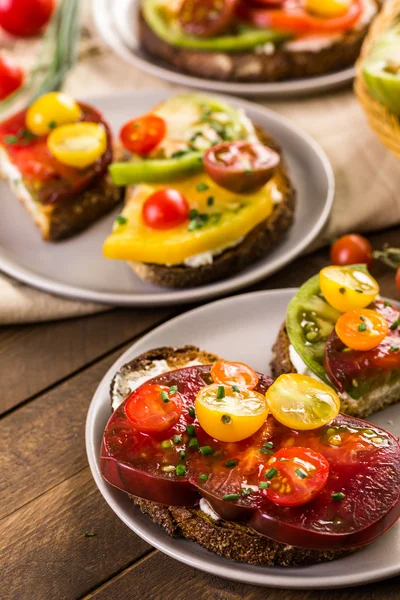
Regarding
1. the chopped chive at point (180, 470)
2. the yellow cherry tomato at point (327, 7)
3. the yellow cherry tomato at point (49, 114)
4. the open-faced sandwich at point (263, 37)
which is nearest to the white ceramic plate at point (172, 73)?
the open-faced sandwich at point (263, 37)

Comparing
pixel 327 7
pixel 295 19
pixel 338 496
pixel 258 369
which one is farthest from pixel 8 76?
pixel 338 496

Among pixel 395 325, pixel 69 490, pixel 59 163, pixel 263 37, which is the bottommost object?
pixel 69 490

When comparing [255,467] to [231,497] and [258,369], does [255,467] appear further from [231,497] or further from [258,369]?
[258,369]

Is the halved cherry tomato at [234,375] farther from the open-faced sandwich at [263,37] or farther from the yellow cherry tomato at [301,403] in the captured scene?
the open-faced sandwich at [263,37]

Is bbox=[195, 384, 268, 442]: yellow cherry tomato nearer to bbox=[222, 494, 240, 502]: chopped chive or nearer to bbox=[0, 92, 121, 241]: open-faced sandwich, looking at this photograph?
bbox=[222, 494, 240, 502]: chopped chive

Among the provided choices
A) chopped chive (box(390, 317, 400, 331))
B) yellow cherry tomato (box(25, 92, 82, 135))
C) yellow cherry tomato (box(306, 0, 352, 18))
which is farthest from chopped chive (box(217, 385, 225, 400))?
yellow cherry tomato (box(306, 0, 352, 18))

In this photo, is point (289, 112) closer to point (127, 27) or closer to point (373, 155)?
point (373, 155)

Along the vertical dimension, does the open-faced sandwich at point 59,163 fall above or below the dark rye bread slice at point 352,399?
above
